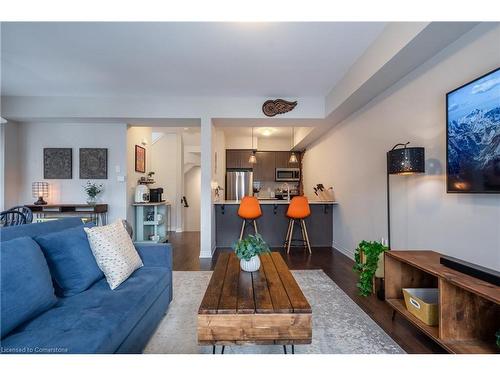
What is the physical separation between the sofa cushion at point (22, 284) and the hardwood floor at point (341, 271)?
7.14ft

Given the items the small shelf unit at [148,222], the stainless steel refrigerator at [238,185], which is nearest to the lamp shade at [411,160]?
the small shelf unit at [148,222]

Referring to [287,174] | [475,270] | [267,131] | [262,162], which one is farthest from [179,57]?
[287,174]

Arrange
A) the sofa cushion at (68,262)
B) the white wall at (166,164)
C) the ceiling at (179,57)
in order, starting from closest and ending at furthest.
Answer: the sofa cushion at (68,262) → the ceiling at (179,57) → the white wall at (166,164)

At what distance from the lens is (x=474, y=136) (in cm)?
169

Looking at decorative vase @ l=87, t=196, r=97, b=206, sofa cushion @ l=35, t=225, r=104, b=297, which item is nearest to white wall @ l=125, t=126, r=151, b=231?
decorative vase @ l=87, t=196, r=97, b=206

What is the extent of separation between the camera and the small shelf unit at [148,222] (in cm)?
485

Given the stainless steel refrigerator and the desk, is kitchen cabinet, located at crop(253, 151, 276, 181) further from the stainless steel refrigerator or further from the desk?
the desk

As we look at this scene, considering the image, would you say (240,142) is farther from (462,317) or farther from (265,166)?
(462,317)

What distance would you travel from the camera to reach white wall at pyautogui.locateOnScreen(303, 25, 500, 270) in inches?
68.7

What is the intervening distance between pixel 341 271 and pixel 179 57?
3375 mm

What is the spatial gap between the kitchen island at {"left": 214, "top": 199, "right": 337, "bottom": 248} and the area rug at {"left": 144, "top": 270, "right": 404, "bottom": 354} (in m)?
2.01

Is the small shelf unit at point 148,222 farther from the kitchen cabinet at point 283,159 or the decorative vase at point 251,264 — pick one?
the kitchen cabinet at point 283,159
